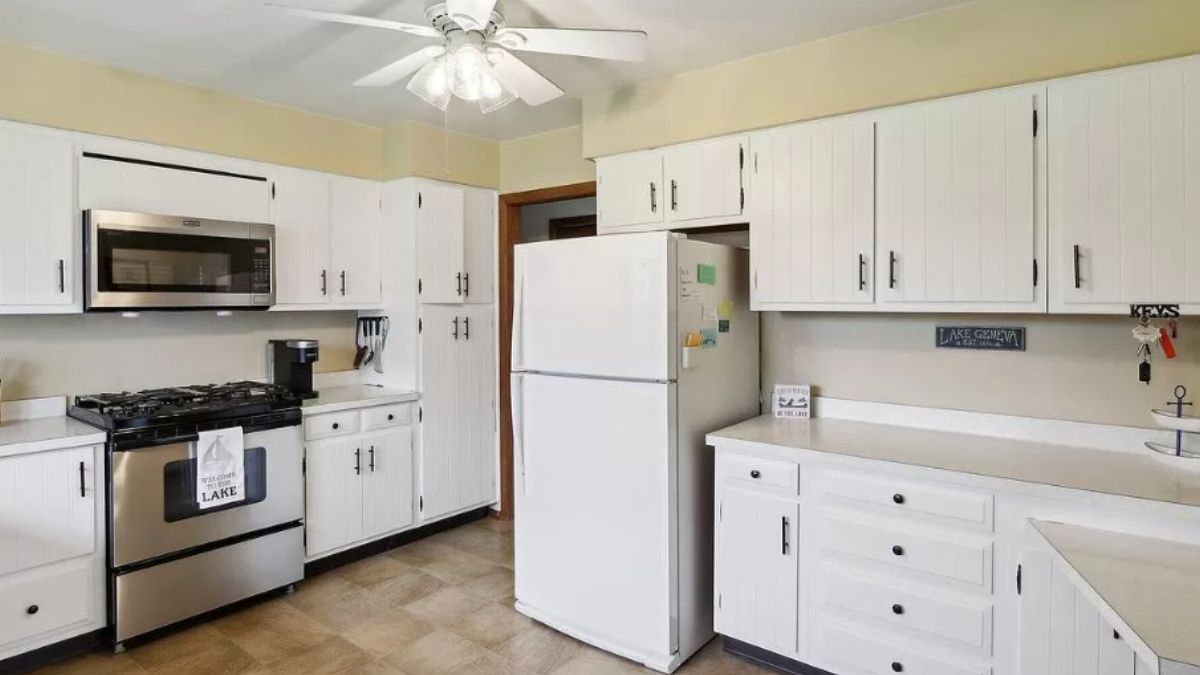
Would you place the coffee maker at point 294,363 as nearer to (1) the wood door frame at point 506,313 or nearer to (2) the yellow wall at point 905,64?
(1) the wood door frame at point 506,313

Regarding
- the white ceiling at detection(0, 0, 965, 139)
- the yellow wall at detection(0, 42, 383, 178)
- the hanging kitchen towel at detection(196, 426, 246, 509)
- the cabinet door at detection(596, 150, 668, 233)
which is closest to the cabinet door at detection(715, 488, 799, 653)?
the cabinet door at detection(596, 150, 668, 233)

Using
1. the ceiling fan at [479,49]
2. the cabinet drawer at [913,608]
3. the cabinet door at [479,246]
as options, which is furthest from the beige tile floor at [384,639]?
the ceiling fan at [479,49]

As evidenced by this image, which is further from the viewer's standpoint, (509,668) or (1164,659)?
(509,668)

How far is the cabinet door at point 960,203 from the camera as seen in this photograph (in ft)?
7.11

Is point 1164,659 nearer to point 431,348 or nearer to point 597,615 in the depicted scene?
point 597,615

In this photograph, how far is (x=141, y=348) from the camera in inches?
125

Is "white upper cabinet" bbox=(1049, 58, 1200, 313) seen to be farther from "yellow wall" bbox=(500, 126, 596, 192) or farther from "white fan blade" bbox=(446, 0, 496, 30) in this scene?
"yellow wall" bbox=(500, 126, 596, 192)

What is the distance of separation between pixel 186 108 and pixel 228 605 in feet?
7.71

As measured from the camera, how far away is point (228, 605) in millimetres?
2893

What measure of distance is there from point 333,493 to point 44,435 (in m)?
1.24

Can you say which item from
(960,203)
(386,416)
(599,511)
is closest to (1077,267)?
(960,203)

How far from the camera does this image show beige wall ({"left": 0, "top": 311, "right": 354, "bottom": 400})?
284cm

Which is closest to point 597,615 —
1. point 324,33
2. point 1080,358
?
point 1080,358

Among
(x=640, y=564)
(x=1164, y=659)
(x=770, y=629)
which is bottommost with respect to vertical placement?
(x=770, y=629)
